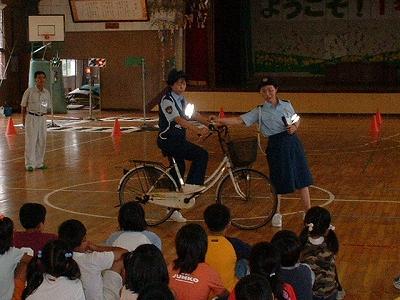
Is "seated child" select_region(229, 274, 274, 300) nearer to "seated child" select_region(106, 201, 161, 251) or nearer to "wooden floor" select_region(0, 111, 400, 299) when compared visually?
"seated child" select_region(106, 201, 161, 251)

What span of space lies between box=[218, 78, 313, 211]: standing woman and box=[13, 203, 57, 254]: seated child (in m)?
2.91

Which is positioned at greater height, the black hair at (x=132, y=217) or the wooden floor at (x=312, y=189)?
the black hair at (x=132, y=217)

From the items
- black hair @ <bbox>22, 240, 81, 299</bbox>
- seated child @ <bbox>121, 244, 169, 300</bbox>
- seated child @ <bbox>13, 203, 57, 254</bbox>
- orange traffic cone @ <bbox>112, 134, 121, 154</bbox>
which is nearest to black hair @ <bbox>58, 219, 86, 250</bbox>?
seated child @ <bbox>13, 203, 57, 254</bbox>

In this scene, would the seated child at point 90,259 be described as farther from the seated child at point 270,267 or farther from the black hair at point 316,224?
the black hair at point 316,224

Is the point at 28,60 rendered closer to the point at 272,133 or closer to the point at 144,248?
the point at 272,133

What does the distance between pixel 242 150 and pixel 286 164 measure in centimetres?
44

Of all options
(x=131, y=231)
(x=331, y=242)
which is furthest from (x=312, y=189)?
(x=131, y=231)

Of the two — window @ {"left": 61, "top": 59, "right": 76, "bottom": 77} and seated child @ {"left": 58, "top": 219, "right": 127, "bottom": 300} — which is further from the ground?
window @ {"left": 61, "top": 59, "right": 76, "bottom": 77}

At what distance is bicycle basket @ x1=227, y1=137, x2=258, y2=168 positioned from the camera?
7777 millimetres

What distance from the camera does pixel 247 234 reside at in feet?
25.8

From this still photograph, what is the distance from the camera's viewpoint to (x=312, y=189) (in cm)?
1018

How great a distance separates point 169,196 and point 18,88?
706 inches

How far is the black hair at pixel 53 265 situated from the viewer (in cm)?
407

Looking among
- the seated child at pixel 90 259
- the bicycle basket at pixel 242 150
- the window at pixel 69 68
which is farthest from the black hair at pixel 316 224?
the window at pixel 69 68
